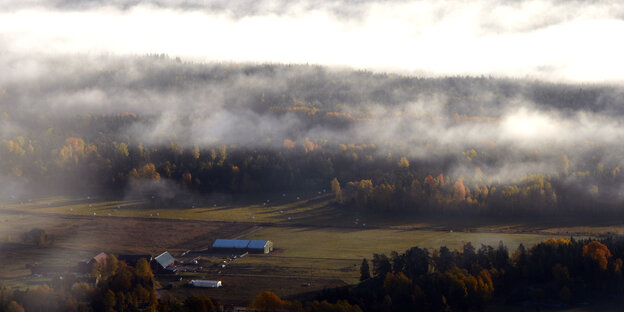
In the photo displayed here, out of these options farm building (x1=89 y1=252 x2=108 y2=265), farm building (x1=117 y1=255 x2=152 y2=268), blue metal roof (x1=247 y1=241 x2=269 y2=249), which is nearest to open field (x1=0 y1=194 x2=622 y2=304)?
blue metal roof (x1=247 y1=241 x2=269 y2=249)

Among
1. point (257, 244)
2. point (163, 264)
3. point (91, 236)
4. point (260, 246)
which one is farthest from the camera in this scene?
point (91, 236)

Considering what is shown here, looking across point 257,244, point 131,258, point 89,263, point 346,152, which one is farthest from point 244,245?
point 346,152

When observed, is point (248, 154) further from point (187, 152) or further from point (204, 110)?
point (204, 110)

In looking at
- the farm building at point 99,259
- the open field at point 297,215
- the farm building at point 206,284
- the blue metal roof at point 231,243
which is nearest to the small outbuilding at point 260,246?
the blue metal roof at point 231,243

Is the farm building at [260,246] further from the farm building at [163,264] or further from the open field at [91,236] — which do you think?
the farm building at [163,264]

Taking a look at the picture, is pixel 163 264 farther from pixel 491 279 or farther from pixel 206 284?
pixel 491 279

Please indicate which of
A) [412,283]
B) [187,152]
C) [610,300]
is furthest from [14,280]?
[187,152]

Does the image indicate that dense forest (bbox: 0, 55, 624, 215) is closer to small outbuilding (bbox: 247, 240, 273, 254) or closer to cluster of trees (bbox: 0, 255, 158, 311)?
small outbuilding (bbox: 247, 240, 273, 254)
